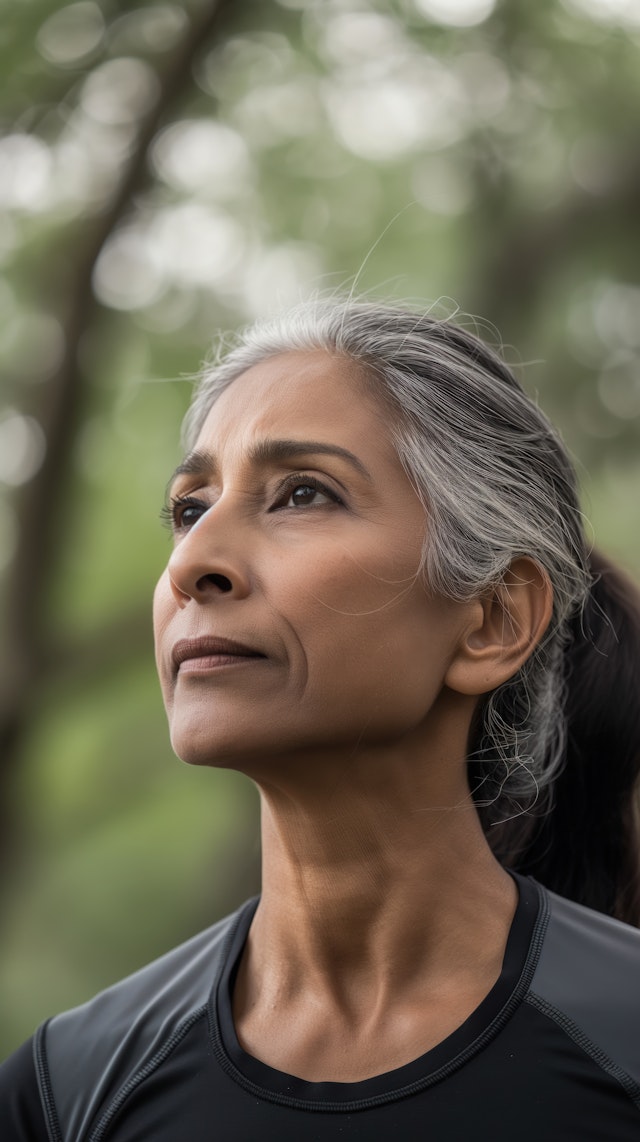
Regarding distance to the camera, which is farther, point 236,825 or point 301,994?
point 236,825

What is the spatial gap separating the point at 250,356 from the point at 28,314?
4.90 m

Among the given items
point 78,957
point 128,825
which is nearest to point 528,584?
point 128,825

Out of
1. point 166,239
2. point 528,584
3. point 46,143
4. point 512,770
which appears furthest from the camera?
point 166,239

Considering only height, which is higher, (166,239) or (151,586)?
(166,239)

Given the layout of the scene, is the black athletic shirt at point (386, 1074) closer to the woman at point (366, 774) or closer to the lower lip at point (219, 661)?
the woman at point (366, 774)

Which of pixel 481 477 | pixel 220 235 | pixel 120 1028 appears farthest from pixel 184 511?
pixel 220 235

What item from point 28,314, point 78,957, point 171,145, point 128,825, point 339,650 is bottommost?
point 78,957

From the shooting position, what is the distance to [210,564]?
2.31 m

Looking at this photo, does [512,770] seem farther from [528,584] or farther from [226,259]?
[226,259]

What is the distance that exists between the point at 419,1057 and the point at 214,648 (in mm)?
790

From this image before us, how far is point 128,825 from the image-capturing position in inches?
456

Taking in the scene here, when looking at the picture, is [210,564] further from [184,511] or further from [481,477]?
[481,477]

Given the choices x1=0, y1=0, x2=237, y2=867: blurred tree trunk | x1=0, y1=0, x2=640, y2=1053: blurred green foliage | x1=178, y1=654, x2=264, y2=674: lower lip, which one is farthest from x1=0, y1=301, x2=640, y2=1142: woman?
x1=0, y1=0, x2=237, y2=867: blurred tree trunk

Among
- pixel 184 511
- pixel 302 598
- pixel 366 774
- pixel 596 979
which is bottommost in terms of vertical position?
pixel 596 979
